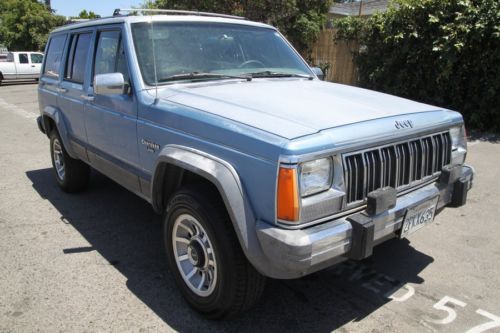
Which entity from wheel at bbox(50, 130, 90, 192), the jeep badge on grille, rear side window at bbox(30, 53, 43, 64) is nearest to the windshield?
the jeep badge on grille

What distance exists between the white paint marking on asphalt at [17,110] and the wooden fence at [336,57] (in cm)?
857

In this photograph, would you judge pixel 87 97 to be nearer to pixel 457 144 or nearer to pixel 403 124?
pixel 403 124

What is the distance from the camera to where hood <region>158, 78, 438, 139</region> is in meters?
2.56

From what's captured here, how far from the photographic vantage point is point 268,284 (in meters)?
3.40

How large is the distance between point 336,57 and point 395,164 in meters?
10.3

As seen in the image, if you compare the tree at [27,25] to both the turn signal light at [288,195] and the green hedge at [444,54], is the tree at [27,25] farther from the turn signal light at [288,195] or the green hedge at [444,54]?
the turn signal light at [288,195]

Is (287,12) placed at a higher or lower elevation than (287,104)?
higher

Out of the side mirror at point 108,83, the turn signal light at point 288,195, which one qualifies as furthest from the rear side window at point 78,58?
the turn signal light at point 288,195

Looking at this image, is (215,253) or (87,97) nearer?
(215,253)

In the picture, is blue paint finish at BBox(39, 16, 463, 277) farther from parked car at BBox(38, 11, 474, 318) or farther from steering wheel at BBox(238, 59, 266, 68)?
steering wheel at BBox(238, 59, 266, 68)

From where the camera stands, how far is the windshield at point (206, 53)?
3479 mm

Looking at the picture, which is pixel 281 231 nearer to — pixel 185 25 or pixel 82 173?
pixel 185 25

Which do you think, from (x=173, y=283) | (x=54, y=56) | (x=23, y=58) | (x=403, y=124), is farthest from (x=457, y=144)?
(x=23, y=58)

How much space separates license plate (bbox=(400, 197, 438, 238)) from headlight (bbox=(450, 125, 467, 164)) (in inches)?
22.4
